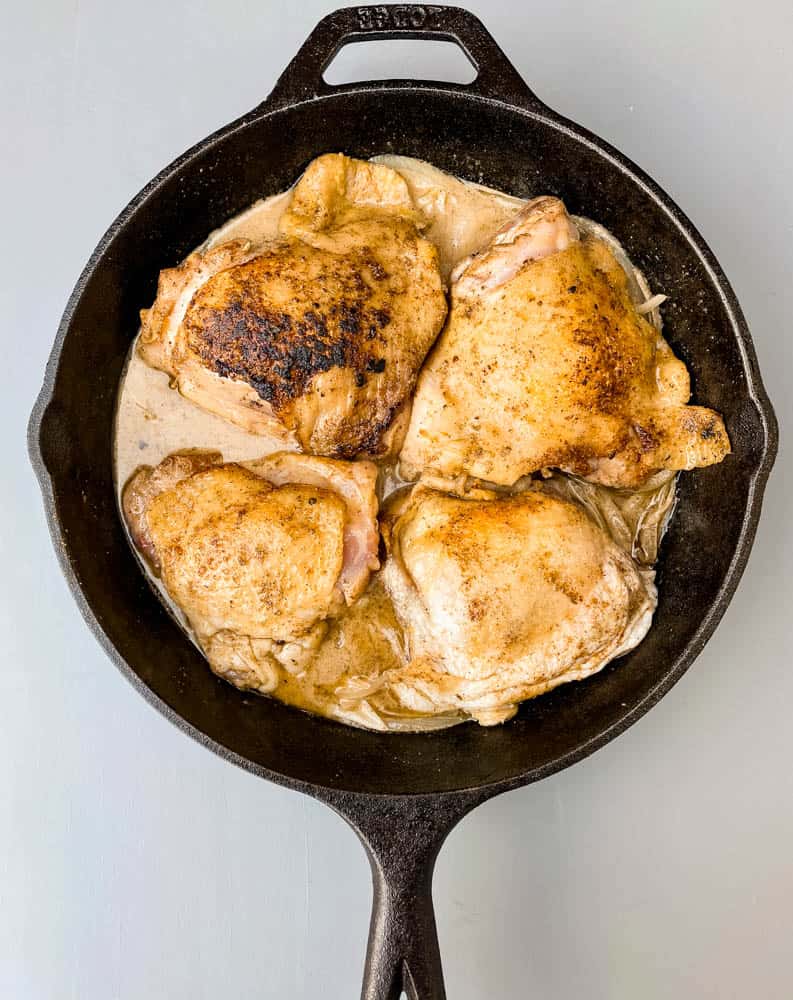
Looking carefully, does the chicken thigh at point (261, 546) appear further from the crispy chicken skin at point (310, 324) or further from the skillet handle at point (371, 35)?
the skillet handle at point (371, 35)

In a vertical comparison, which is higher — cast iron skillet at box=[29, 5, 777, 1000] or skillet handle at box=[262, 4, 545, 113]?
skillet handle at box=[262, 4, 545, 113]

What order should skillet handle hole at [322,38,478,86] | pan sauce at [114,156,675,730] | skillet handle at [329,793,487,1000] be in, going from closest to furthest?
skillet handle at [329,793,487,1000] < pan sauce at [114,156,675,730] < skillet handle hole at [322,38,478,86]

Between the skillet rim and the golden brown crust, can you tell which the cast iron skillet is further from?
the golden brown crust

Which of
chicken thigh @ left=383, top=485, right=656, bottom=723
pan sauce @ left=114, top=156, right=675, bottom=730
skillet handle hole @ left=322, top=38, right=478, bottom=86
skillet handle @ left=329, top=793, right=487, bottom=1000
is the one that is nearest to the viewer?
skillet handle @ left=329, top=793, right=487, bottom=1000

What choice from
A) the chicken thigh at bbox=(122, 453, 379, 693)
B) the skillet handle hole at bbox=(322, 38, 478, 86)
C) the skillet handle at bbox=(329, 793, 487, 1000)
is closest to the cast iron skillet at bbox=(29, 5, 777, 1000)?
the skillet handle at bbox=(329, 793, 487, 1000)

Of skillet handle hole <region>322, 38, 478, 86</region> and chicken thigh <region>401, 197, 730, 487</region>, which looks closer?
chicken thigh <region>401, 197, 730, 487</region>

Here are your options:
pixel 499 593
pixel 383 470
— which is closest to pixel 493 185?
pixel 383 470

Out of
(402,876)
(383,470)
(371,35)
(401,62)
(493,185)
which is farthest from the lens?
(401,62)

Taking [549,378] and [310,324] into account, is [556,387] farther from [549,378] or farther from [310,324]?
[310,324]
